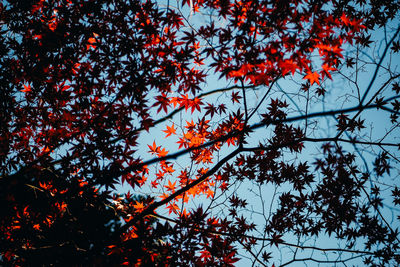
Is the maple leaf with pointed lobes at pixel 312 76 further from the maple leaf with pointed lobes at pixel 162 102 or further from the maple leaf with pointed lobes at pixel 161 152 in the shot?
the maple leaf with pointed lobes at pixel 161 152

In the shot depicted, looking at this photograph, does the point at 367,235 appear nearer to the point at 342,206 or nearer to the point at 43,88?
the point at 342,206

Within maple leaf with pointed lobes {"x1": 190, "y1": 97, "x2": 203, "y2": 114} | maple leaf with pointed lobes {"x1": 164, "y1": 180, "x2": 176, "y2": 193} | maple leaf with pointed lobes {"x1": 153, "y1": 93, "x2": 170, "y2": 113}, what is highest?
maple leaf with pointed lobes {"x1": 190, "y1": 97, "x2": 203, "y2": 114}

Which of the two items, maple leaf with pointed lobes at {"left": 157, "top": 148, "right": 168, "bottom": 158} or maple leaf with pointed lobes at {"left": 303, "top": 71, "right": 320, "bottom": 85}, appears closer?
maple leaf with pointed lobes at {"left": 303, "top": 71, "right": 320, "bottom": 85}

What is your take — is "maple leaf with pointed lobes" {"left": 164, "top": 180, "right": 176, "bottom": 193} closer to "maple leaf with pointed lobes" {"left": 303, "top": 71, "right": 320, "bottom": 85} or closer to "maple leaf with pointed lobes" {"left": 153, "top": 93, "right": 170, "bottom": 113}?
"maple leaf with pointed lobes" {"left": 153, "top": 93, "right": 170, "bottom": 113}

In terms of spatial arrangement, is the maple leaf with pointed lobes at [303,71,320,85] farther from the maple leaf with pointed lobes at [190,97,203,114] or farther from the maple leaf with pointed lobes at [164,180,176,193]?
the maple leaf with pointed lobes at [164,180,176,193]

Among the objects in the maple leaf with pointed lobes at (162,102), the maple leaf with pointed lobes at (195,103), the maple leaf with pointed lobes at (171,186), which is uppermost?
the maple leaf with pointed lobes at (195,103)

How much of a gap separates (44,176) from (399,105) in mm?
7642

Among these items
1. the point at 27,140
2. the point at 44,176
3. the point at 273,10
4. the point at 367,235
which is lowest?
the point at 44,176

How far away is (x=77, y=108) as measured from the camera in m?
3.45

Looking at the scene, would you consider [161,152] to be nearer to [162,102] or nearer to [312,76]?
[162,102]

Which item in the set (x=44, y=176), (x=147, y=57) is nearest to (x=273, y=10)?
(x=147, y=57)

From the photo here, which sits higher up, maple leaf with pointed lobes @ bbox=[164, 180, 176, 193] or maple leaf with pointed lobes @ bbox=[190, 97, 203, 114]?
maple leaf with pointed lobes @ bbox=[190, 97, 203, 114]

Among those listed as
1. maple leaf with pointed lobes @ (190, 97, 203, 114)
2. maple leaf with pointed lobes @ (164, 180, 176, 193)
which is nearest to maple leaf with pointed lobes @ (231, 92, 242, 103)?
maple leaf with pointed lobes @ (190, 97, 203, 114)

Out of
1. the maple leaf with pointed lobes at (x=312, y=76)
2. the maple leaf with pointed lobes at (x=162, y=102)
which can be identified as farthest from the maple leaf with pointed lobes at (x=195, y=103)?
the maple leaf with pointed lobes at (x=312, y=76)
